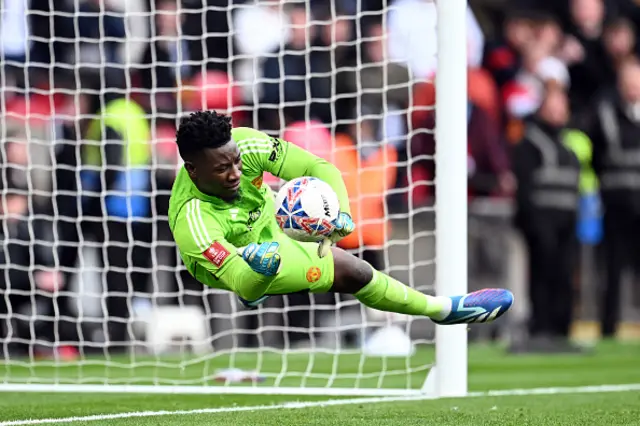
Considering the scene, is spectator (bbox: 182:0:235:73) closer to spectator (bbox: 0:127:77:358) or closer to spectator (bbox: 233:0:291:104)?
spectator (bbox: 233:0:291:104)

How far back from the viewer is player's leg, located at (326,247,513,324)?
300 inches

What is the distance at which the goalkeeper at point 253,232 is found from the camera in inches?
281

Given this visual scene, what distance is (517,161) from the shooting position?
12.9 meters

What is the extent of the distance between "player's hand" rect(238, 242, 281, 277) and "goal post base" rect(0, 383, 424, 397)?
98.9 inches

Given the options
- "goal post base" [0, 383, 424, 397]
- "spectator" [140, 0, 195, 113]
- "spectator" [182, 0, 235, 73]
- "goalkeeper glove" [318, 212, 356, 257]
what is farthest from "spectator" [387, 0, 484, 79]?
"goalkeeper glove" [318, 212, 356, 257]

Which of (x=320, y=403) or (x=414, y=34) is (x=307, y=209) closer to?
(x=320, y=403)

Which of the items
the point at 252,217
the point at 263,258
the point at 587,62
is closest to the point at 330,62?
the point at 587,62

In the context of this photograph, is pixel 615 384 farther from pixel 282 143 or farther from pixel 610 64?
pixel 610 64

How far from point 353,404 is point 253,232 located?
1317mm

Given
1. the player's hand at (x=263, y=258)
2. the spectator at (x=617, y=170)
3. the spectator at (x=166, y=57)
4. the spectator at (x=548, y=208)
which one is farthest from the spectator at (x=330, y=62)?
the player's hand at (x=263, y=258)

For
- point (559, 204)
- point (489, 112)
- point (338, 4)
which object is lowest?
point (559, 204)

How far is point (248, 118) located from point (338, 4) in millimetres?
1317

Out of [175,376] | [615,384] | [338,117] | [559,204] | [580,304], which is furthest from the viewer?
[580,304]

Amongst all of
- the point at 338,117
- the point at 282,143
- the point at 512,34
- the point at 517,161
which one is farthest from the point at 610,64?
the point at 282,143
